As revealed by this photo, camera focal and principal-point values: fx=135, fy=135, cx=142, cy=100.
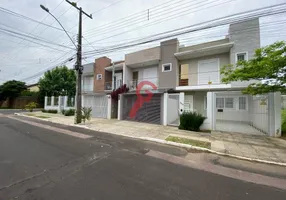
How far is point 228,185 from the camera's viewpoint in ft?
10.5

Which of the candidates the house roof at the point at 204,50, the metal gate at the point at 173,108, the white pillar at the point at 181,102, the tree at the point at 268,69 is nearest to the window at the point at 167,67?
the house roof at the point at 204,50

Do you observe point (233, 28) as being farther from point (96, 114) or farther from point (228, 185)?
point (96, 114)

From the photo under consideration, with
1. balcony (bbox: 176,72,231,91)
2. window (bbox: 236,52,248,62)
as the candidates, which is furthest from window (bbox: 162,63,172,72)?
window (bbox: 236,52,248,62)

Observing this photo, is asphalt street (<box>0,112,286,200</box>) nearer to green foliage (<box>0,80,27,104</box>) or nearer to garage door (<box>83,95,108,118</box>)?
garage door (<box>83,95,108,118</box>)

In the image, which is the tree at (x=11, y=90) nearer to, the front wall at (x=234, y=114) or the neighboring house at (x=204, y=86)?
the neighboring house at (x=204, y=86)

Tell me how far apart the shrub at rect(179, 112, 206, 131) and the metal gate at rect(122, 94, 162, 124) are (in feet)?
8.88

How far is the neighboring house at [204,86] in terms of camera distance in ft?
31.6

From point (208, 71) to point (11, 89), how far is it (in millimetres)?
39108

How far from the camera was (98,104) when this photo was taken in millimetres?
16266

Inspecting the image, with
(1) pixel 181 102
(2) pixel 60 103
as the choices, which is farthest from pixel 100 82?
(1) pixel 181 102

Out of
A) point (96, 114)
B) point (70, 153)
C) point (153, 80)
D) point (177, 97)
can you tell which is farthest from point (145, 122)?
point (70, 153)

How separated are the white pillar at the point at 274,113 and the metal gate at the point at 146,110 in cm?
723

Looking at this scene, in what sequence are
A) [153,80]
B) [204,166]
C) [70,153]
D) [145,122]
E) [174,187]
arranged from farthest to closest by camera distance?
[153,80] < [145,122] < [70,153] < [204,166] < [174,187]

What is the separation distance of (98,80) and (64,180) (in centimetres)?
1729
